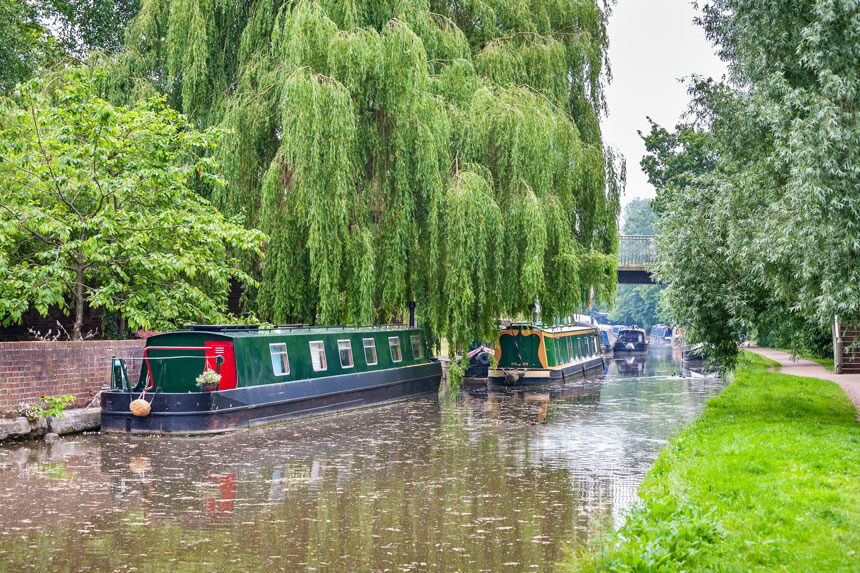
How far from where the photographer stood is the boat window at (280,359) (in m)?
16.2

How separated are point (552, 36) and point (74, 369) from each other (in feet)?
50.7

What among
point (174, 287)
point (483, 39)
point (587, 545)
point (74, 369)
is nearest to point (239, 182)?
point (174, 287)

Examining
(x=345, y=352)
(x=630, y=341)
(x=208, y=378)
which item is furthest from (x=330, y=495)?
(x=630, y=341)

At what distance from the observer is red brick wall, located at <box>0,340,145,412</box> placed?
13773 millimetres

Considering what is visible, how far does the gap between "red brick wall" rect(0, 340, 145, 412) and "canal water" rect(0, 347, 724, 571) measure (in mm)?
1140

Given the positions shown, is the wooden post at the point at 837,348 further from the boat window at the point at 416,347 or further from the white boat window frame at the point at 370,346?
the white boat window frame at the point at 370,346

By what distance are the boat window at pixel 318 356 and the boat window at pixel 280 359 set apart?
0.77 meters

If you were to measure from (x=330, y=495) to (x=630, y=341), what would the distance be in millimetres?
43839

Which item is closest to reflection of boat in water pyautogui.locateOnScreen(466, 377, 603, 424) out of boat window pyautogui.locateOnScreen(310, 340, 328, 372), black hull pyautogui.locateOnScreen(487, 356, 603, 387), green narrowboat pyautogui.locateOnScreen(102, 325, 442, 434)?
black hull pyautogui.locateOnScreen(487, 356, 603, 387)

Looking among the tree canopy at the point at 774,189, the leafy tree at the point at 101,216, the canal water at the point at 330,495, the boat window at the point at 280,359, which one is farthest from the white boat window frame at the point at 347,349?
the tree canopy at the point at 774,189

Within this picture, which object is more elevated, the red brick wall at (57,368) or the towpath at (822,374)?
the red brick wall at (57,368)

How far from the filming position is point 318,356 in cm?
1745

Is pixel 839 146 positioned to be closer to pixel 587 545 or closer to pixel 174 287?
pixel 587 545

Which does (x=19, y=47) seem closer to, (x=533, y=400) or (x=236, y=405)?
(x=236, y=405)
